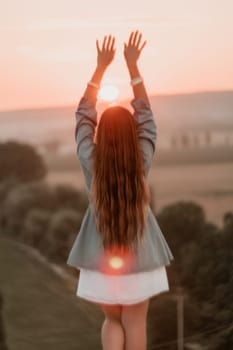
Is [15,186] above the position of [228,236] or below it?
above

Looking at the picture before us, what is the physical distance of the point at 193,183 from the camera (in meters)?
2.67

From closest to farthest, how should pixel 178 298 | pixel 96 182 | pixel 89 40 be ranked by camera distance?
1. pixel 96 182
2. pixel 89 40
3. pixel 178 298

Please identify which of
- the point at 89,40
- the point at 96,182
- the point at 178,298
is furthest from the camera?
the point at 178,298

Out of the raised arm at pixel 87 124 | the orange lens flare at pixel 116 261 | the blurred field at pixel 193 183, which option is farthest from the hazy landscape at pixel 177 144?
the orange lens flare at pixel 116 261

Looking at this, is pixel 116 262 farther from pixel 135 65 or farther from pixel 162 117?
pixel 162 117

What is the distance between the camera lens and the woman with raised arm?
2.06 meters

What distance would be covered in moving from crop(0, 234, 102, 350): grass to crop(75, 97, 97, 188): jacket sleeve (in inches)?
24.1

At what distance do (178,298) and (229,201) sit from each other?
0.40 metres

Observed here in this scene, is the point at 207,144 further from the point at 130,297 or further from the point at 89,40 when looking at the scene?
the point at 130,297

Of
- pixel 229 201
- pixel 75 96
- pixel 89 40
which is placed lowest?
pixel 229 201

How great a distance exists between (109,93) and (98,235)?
0.57 m

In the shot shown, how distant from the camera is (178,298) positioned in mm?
2676

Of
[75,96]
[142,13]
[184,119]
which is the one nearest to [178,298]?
[184,119]

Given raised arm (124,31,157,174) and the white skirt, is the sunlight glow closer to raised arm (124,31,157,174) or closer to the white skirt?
raised arm (124,31,157,174)
